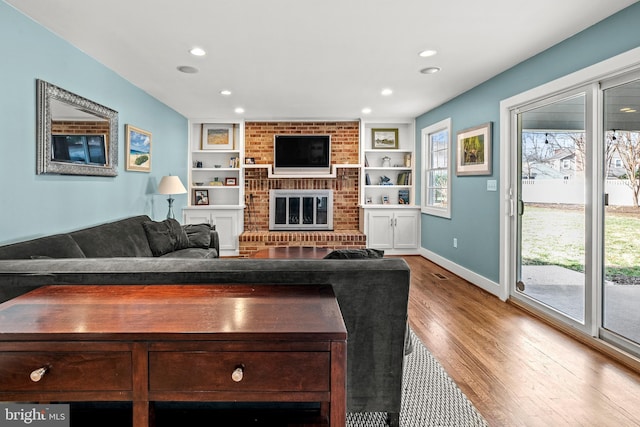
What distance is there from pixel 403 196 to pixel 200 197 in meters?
3.57

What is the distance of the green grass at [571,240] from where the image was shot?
2.39m

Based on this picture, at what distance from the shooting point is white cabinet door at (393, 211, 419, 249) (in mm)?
6039

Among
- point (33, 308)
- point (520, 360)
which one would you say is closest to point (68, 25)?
point (33, 308)

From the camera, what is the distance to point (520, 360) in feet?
7.79

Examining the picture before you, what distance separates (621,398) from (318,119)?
16.9 feet

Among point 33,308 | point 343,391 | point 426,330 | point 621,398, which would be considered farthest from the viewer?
point 426,330

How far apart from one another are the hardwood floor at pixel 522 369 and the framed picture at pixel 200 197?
161 inches

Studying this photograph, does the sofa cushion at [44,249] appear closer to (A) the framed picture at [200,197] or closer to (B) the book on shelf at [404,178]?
(A) the framed picture at [200,197]

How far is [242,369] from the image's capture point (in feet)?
3.46

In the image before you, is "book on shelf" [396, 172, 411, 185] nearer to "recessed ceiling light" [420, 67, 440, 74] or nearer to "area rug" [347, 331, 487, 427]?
"recessed ceiling light" [420, 67, 440, 74]

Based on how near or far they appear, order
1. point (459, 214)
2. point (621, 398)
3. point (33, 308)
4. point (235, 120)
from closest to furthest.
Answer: point (33, 308)
point (621, 398)
point (459, 214)
point (235, 120)

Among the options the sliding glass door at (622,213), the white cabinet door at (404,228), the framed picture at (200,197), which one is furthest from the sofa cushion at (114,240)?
the white cabinet door at (404,228)

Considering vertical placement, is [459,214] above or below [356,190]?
below

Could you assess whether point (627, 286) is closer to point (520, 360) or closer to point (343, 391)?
point (520, 360)
